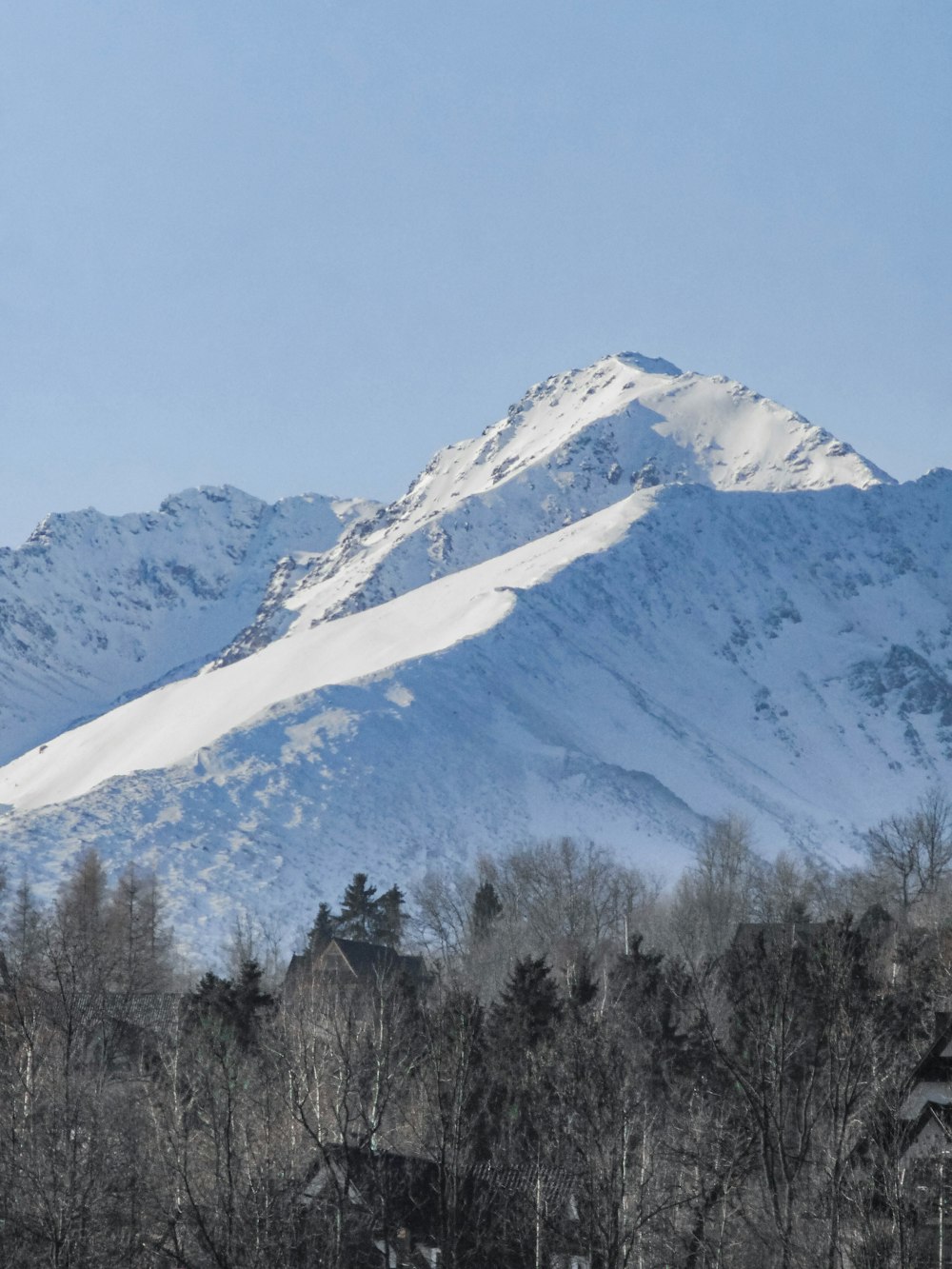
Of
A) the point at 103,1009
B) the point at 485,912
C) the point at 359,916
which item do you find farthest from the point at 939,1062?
the point at 359,916

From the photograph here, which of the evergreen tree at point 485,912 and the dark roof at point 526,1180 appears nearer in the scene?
the dark roof at point 526,1180

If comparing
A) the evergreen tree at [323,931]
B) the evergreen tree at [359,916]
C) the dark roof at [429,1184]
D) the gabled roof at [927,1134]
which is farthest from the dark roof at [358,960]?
the gabled roof at [927,1134]

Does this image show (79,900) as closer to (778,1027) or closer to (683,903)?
(683,903)

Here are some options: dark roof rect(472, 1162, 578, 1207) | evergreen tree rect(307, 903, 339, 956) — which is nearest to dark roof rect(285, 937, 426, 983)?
evergreen tree rect(307, 903, 339, 956)

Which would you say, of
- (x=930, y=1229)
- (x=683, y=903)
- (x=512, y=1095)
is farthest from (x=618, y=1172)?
(x=683, y=903)

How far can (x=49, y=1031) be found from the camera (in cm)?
4988

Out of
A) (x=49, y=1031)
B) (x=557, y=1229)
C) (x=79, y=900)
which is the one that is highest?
(x=79, y=900)

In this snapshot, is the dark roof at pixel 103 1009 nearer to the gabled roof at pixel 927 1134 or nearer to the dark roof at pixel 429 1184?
the dark roof at pixel 429 1184

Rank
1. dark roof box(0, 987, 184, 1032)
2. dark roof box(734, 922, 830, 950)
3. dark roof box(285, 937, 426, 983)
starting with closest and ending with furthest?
dark roof box(0, 987, 184, 1032)
dark roof box(734, 922, 830, 950)
dark roof box(285, 937, 426, 983)

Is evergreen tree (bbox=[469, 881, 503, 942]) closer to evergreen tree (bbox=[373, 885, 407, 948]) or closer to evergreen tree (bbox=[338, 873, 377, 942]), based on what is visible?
evergreen tree (bbox=[373, 885, 407, 948])

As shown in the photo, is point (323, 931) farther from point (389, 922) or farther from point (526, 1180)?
point (526, 1180)

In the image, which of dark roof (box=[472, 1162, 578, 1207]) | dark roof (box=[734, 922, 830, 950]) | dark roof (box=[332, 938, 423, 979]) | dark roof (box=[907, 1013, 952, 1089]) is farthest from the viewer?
dark roof (box=[332, 938, 423, 979])

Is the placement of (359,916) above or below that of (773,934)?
above

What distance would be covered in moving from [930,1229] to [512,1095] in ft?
45.3
